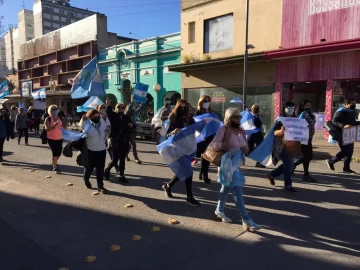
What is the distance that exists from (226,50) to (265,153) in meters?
11.8

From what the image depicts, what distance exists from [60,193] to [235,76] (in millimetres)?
12245

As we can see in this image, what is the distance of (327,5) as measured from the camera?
41.8 ft

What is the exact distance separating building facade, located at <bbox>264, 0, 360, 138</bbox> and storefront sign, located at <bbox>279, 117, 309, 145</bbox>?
23.9ft

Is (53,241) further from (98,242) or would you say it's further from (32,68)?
(32,68)

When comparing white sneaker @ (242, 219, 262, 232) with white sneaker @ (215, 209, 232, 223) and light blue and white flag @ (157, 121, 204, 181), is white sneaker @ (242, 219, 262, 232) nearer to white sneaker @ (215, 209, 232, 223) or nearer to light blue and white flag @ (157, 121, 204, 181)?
white sneaker @ (215, 209, 232, 223)

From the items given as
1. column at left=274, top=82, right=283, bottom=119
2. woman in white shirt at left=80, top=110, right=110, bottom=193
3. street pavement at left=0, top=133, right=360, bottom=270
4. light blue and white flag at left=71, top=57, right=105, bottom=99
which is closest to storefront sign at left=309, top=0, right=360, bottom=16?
column at left=274, top=82, right=283, bottom=119

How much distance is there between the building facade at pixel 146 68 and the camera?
20.8 metres

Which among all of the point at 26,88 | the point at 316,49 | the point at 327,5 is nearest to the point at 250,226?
the point at 316,49

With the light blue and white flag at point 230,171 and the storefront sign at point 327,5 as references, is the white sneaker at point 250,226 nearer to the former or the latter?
the light blue and white flag at point 230,171

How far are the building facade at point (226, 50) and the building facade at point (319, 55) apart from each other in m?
0.61

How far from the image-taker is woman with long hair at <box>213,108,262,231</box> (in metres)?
4.29

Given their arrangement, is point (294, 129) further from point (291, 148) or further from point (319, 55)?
point (319, 55)

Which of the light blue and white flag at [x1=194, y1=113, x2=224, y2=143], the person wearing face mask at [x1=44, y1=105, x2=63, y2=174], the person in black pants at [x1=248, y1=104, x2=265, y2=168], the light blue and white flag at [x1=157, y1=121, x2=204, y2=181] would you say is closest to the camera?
the light blue and white flag at [x1=157, y1=121, x2=204, y2=181]

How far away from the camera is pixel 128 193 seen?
615 cm
